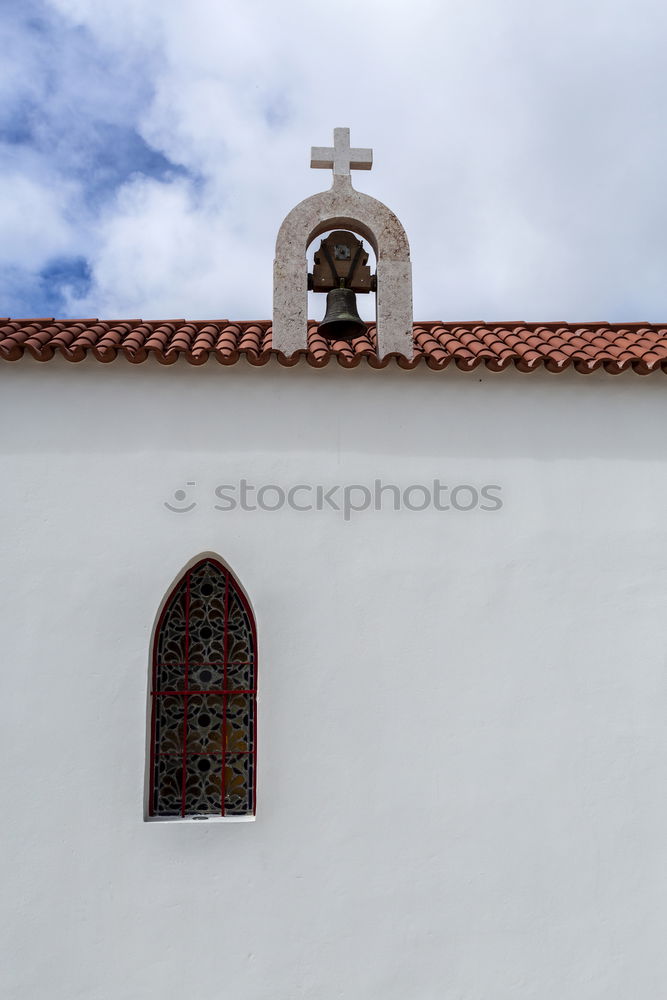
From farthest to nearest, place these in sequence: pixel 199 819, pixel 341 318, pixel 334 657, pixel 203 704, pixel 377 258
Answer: pixel 377 258
pixel 341 318
pixel 203 704
pixel 334 657
pixel 199 819

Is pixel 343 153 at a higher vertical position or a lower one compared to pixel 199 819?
higher

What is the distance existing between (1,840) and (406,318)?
13.1ft

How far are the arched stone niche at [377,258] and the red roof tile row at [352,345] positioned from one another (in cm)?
13

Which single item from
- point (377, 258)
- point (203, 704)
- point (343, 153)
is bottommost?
point (203, 704)

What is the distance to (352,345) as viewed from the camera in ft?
20.0

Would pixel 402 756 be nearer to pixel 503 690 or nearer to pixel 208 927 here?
pixel 503 690

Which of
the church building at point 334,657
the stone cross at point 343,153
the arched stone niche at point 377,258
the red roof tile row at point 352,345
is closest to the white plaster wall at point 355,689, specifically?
the church building at point 334,657

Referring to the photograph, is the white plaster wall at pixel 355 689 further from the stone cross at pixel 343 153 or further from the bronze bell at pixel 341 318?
the stone cross at pixel 343 153

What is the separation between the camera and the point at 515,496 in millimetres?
5520

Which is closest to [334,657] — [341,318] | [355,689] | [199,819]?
[355,689]

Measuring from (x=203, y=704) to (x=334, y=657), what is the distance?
876 mm

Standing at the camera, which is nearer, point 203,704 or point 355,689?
point 355,689

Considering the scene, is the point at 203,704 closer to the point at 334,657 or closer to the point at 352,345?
the point at 334,657

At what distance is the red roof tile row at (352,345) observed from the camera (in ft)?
17.9
